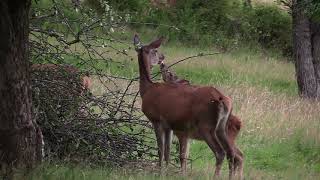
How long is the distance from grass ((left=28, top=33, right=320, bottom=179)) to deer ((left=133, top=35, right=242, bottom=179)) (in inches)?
13.6

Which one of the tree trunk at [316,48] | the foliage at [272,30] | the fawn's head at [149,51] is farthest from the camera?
the foliage at [272,30]

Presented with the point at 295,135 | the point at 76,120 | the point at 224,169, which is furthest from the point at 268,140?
the point at 76,120

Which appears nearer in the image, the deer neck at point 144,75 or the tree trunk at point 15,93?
the tree trunk at point 15,93

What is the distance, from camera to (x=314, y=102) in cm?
1797

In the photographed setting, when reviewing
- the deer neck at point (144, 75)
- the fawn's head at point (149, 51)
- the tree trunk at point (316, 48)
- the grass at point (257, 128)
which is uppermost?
the fawn's head at point (149, 51)

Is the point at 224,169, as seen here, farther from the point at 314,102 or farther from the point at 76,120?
the point at 314,102

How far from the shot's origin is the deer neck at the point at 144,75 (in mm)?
9734

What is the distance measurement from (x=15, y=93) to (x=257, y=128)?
23.4 feet

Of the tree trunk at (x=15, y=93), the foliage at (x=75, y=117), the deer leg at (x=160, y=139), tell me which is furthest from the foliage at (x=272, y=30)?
the tree trunk at (x=15, y=93)

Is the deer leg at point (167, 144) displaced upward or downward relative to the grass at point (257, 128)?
upward

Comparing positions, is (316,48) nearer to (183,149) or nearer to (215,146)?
(183,149)

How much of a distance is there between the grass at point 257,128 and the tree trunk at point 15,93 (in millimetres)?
306

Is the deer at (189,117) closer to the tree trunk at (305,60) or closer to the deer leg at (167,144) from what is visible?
the deer leg at (167,144)

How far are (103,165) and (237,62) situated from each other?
16.8m
